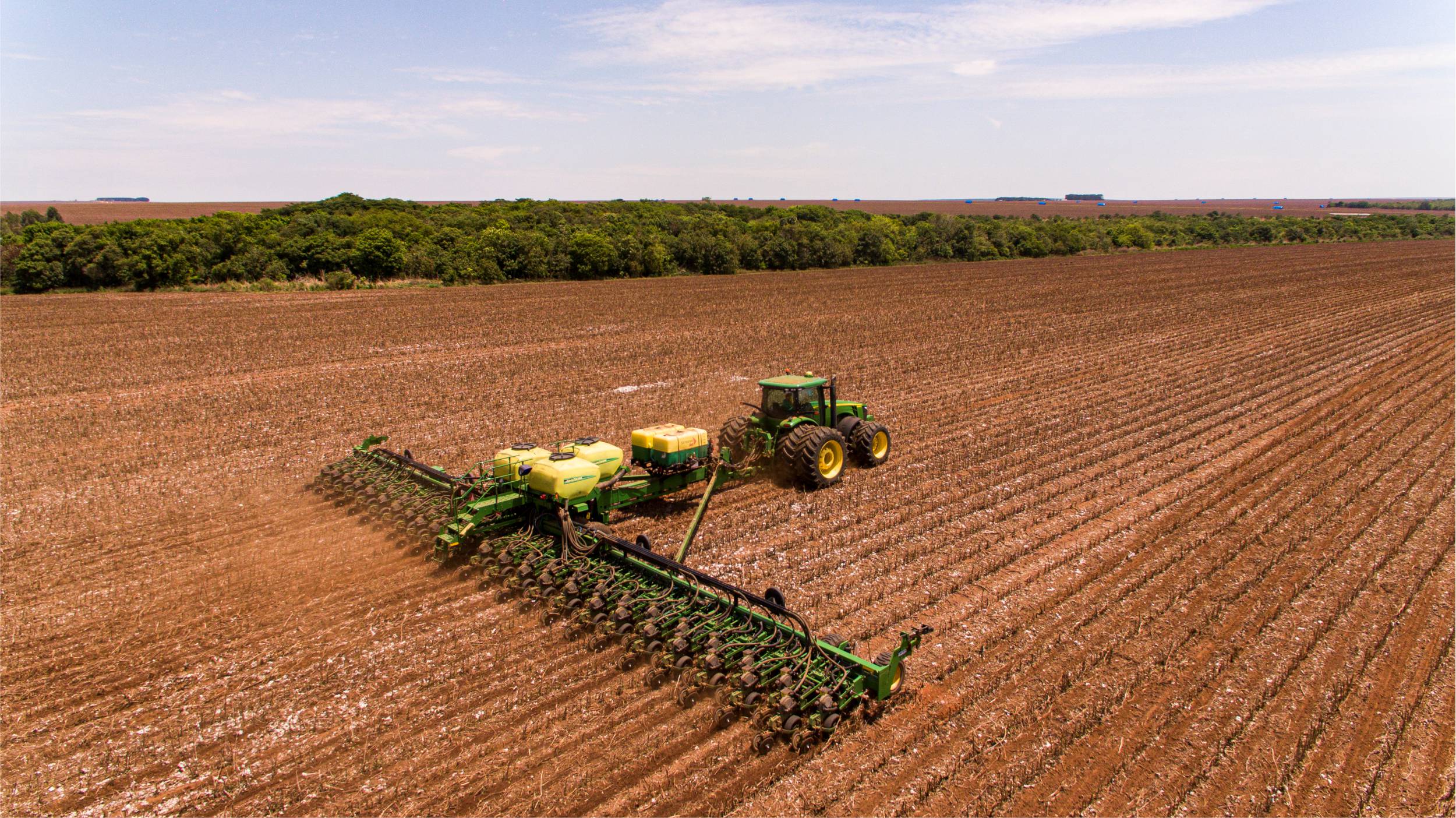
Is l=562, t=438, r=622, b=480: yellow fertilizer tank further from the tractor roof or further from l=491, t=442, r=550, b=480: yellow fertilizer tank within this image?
the tractor roof

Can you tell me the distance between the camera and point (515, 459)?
9250 millimetres

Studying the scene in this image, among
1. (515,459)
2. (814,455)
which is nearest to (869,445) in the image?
(814,455)

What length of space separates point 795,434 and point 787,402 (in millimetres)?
556

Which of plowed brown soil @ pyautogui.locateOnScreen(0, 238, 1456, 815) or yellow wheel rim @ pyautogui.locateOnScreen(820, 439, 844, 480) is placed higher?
yellow wheel rim @ pyautogui.locateOnScreen(820, 439, 844, 480)

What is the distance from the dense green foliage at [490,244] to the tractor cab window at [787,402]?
35.0 metres

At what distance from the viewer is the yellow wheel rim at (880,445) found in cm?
1257

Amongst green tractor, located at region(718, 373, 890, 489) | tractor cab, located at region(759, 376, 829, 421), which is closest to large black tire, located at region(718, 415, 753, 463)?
green tractor, located at region(718, 373, 890, 489)

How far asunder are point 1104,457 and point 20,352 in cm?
2780

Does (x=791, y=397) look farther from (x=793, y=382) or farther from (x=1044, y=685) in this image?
(x=1044, y=685)

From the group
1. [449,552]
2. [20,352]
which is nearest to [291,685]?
[449,552]

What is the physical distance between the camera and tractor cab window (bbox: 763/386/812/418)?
37.5 feet

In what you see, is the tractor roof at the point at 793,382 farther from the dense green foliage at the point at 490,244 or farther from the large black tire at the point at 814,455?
the dense green foliage at the point at 490,244

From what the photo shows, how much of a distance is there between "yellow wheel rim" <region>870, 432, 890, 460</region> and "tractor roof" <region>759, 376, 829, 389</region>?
1.50m

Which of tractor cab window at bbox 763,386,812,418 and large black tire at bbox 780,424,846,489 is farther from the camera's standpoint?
tractor cab window at bbox 763,386,812,418
